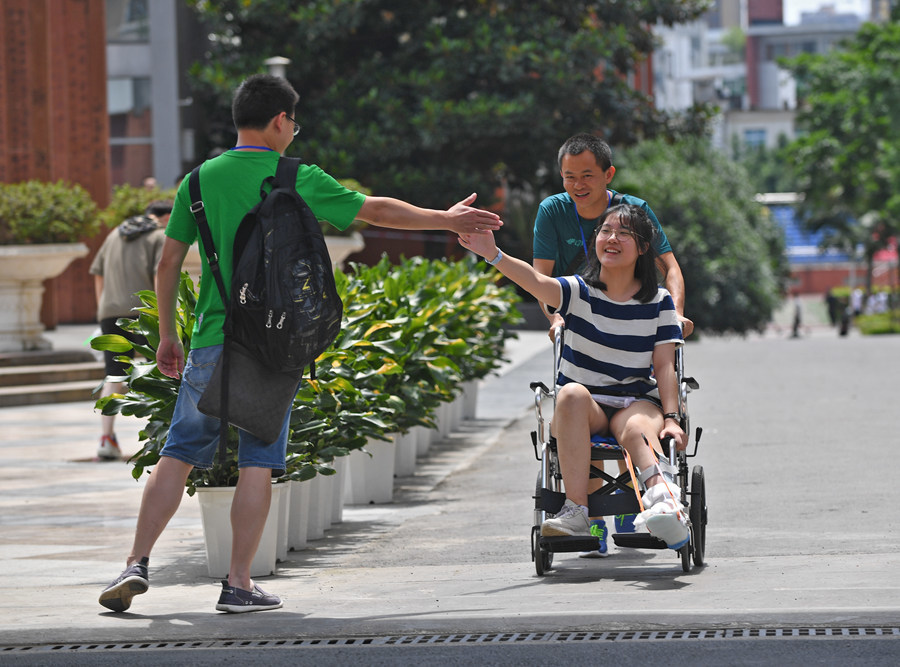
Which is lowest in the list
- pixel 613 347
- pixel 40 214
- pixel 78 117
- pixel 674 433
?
pixel 674 433

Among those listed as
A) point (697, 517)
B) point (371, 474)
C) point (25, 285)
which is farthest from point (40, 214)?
point (697, 517)

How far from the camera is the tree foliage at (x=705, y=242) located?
39791 mm

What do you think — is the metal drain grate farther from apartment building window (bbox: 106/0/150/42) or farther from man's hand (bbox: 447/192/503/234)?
apartment building window (bbox: 106/0/150/42)

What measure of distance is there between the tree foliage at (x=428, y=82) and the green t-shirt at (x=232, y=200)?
23.0 meters

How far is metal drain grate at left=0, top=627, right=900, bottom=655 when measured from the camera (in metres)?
4.87

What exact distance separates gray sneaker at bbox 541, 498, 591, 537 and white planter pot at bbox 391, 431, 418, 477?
404cm

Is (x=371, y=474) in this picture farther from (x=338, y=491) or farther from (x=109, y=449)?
(x=109, y=449)

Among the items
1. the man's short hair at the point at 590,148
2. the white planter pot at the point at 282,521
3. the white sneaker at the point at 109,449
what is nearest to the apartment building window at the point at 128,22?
the white sneaker at the point at 109,449

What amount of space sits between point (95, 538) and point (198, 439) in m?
2.44

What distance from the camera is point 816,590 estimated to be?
219 inches

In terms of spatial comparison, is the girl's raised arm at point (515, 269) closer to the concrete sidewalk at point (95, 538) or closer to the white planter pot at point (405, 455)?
the concrete sidewalk at point (95, 538)

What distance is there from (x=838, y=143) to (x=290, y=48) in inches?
1213

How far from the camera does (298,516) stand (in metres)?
7.28

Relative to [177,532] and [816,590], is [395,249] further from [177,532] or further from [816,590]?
[816,590]
